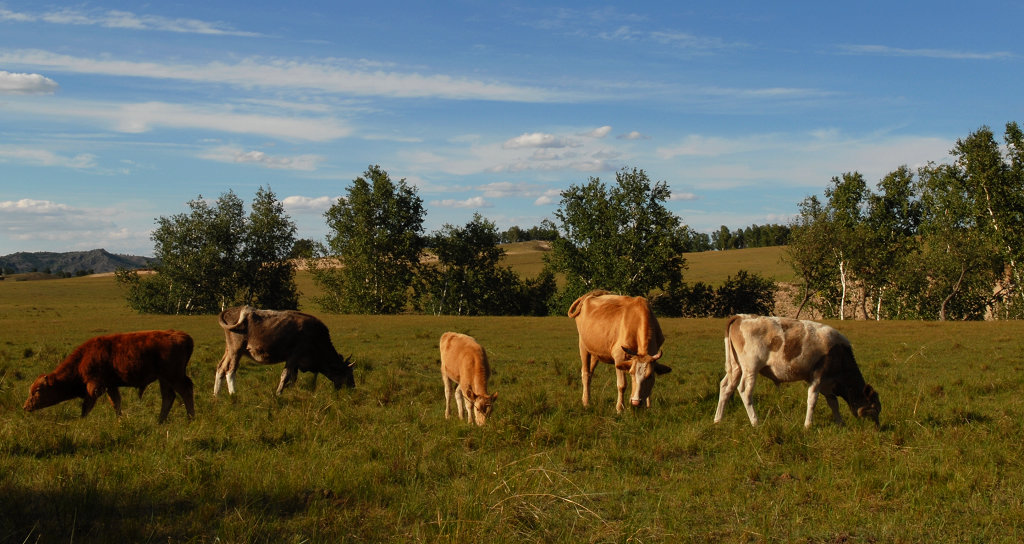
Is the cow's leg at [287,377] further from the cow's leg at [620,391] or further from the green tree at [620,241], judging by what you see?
the green tree at [620,241]

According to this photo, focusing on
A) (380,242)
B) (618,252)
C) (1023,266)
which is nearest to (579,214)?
(618,252)

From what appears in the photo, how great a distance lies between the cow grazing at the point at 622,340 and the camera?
11.0 metres

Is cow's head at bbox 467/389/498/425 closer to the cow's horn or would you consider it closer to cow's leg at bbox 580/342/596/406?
cow's leg at bbox 580/342/596/406

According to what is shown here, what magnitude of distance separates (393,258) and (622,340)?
4550 centimetres

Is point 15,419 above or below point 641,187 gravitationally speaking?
below

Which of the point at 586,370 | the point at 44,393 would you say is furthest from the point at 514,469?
the point at 44,393

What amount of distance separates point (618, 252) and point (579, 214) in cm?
487

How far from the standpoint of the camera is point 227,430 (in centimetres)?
955

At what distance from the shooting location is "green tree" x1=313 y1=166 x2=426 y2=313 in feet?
178

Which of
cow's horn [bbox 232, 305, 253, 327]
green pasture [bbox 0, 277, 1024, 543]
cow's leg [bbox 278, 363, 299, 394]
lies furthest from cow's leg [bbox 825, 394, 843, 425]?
cow's horn [bbox 232, 305, 253, 327]

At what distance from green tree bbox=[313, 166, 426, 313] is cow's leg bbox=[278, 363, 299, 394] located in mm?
40222

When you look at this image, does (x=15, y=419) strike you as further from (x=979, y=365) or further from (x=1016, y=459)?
(x=979, y=365)

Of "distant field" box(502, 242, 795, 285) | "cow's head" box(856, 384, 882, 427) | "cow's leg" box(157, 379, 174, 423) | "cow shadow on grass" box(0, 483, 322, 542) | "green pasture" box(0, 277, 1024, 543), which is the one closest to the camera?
"cow shadow on grass" box(0, 483, 322, 542)

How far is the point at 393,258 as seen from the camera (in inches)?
2208
